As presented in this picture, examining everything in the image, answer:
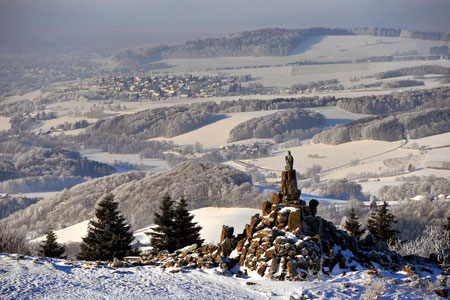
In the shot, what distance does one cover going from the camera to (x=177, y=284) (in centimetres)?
2750

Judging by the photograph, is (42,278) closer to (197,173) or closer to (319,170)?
(197,173)

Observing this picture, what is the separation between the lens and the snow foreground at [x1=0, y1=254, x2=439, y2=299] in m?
26.2

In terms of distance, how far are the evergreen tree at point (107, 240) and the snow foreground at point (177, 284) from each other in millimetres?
10312

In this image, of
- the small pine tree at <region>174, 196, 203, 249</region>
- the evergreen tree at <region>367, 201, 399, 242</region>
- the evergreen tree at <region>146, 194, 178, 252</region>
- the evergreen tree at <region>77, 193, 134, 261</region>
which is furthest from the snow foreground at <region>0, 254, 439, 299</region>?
the evergreen tree at <region>367, 201, 399, 242</region>

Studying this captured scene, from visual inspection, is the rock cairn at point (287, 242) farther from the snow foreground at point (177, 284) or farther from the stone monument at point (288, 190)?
the snow foreground at point (177, 284)

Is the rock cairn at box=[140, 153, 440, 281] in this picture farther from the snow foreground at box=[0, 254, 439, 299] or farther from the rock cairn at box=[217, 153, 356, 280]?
the snow foreground at box=[0, 254, 439, 299]

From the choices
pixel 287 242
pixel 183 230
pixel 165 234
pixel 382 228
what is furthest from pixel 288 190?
pixel 382 228

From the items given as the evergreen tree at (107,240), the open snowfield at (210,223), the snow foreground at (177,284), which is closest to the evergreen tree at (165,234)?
the evergreen tree at (107,240)

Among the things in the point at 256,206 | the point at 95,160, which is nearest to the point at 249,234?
the point at 256,206

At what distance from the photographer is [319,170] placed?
155 meters

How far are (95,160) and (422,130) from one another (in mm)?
102587

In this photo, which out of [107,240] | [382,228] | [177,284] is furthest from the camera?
[382,228]

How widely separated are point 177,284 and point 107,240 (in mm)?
14137

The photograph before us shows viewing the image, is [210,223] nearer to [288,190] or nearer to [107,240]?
[107,240]
